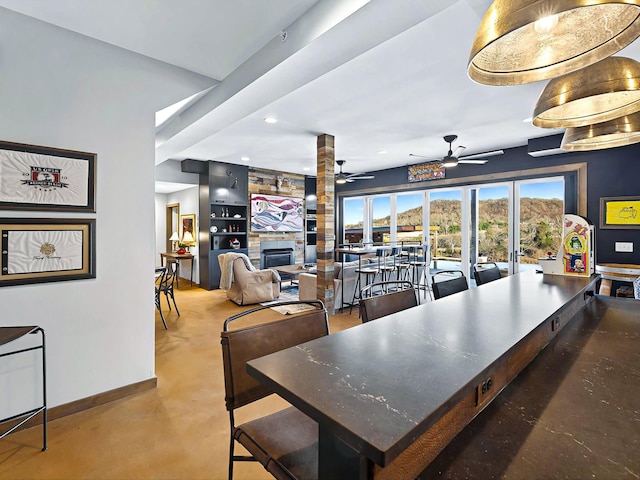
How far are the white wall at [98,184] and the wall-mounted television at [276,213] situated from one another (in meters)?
4.97

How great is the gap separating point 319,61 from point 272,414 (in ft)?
7.31

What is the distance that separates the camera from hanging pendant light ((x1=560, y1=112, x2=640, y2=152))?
165 cm

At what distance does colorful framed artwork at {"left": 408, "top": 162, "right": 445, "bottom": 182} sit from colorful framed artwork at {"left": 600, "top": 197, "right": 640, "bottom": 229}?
2714mm

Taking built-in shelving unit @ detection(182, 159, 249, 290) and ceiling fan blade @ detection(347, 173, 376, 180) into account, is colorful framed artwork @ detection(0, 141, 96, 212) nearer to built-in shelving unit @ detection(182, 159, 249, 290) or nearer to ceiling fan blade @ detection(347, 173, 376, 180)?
built-in shelving unit @ detection(182, 159, 249, 290)

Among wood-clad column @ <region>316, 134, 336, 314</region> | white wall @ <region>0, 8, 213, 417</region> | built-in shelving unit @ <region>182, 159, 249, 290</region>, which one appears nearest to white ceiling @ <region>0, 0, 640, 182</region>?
white wall @ <region>0, 8, 213, 417</region>

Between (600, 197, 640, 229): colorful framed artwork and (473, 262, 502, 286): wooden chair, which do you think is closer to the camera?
(473, 262, 502, 286): wooden chair

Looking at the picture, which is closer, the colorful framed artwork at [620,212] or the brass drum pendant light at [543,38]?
the brass drum pendant light at [543,38]

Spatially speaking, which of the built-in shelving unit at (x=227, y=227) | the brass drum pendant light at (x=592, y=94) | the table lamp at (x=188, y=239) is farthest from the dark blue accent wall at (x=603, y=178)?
the table lamp at (x=188, y=239)

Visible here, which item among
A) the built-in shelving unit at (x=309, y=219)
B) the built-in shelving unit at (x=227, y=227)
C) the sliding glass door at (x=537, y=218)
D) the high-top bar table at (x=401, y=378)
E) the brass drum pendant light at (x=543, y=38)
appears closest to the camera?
the high-top bar table at (x=401, y=378)

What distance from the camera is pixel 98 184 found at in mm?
2410

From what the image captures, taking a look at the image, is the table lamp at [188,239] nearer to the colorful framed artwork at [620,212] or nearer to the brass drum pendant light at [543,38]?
the brass drum pendant light at [543,38]

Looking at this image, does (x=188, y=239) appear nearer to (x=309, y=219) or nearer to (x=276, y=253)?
(x=276, y=253)

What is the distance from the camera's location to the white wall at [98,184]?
2.12 metres

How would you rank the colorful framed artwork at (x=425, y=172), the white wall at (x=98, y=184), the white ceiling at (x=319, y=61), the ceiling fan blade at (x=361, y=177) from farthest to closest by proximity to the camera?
the ceiling fan blade at (x=361, y=177)
the colorful framed artwork at (x=425, y=172)
the white wall at (x=98, y=184)
the white ceiling at (x=319, y=61)
